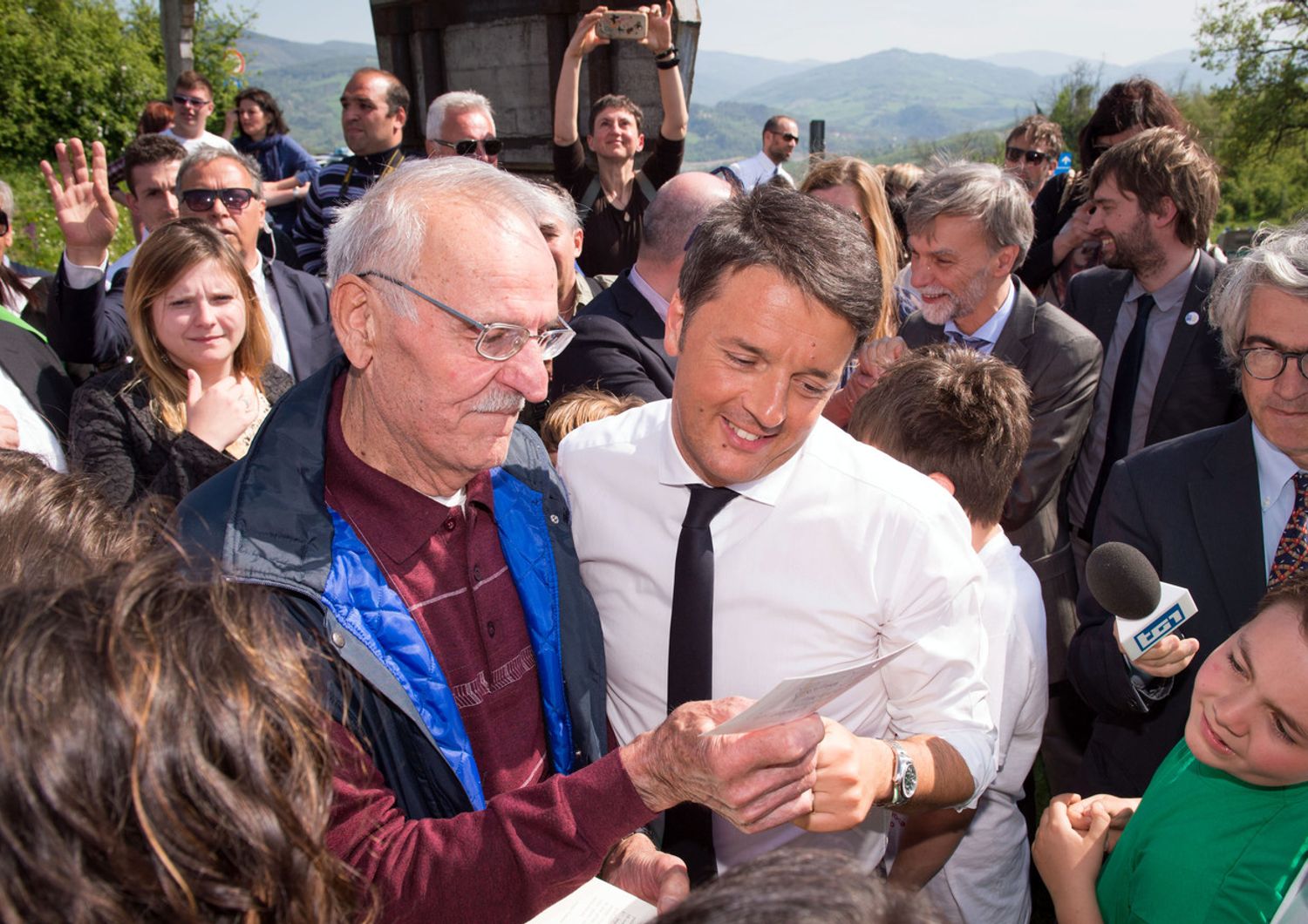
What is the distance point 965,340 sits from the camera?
3.78m

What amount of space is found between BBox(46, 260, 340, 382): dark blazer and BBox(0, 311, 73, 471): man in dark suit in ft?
0.81

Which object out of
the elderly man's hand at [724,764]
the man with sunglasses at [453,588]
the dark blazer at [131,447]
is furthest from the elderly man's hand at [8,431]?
the elderly man's hand at [724,764]

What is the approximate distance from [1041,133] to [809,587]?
5.88 m

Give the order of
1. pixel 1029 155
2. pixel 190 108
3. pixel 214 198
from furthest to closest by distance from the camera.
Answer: pixel 190 108
pixel 1029 155
pixel 214 198

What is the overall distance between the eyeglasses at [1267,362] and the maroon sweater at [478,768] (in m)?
1.99

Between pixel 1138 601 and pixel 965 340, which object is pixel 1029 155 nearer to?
pixel 965 340

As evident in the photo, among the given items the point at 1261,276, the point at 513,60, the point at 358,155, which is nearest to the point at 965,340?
the point at 1261,276

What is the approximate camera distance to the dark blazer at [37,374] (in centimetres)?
321

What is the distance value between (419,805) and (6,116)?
33.3m

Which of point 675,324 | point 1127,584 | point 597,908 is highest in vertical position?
point 675,324

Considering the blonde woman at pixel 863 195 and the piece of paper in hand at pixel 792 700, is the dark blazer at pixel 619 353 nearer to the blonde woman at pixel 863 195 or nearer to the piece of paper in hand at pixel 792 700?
the blonde woman at pixel 863 195

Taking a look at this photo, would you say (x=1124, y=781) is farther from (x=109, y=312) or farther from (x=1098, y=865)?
(x=109, y=312)

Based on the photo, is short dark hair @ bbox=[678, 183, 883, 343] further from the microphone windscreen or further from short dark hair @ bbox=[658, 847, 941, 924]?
short dark hair @ bbox=[658, 847, 941, 924]

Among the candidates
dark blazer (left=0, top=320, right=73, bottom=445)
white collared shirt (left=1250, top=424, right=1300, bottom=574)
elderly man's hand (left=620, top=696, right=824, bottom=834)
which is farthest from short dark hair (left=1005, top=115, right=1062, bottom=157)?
elderly man's hand (left=620, top=696, right=824, bottom=834)
